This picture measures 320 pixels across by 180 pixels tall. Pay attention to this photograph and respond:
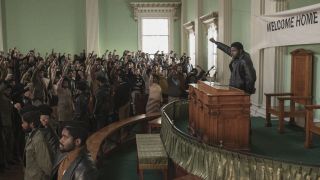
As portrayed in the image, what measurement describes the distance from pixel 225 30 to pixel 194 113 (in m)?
5.88

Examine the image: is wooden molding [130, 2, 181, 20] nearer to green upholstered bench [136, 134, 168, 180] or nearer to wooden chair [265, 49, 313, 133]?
wooden chair [265, 49, 313, 133]

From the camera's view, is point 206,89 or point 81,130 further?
point 206,89

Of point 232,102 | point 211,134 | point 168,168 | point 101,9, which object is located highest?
point 101,9

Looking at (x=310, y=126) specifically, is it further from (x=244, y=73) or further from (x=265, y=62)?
(x=265, y=62)

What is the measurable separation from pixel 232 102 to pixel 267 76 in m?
4.23

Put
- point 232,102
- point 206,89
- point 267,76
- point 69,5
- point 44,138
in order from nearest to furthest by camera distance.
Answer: point 44,138 → point 232,102 → point 206,89 → point 267,76 → point 69,5

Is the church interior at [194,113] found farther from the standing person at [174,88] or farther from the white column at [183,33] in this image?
the white column at [183,33]

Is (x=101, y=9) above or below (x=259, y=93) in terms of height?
above

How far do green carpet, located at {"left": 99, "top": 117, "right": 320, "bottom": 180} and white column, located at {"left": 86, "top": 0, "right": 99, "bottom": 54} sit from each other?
12.4 meters

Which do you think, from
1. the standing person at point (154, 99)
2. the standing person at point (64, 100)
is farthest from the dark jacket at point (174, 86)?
the standing person at point (64, 100)

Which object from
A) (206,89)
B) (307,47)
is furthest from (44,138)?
(307,47)

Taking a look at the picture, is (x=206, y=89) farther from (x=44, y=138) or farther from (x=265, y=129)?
(x=44, y=138)

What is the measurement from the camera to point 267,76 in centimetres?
1036

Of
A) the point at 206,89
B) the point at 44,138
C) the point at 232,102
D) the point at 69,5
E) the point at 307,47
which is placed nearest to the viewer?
the point at 44,138
